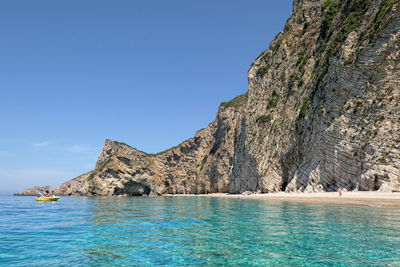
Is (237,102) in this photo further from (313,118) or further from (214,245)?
(214,245)

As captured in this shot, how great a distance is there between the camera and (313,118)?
49812 mm

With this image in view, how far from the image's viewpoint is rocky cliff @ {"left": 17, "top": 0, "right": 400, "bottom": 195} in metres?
36.7

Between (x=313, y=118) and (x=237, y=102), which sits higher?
(x=237, y=102)

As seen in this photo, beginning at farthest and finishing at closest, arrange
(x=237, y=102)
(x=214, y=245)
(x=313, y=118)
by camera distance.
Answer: (x=237, y=102) → (x=313, y=118) → (x=214, y=245)

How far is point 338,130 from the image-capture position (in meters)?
41.1

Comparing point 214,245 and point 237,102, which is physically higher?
point 237,102

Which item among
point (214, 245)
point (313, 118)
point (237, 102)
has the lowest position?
point (214, 245)

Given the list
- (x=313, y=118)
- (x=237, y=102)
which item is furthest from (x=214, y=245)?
(x=237, y=102)

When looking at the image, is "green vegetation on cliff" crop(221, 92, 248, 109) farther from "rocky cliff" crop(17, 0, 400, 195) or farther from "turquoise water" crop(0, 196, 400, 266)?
"turquoise water" crop(0, 196, 400, 266)

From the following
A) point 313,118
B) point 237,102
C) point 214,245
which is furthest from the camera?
point 237,102

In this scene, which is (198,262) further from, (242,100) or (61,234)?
(242,100)

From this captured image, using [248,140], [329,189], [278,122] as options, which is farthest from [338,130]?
[248,140]

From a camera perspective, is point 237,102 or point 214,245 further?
point 237,102

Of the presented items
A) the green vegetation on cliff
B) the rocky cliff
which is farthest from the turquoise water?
the green vegetation on cliff
